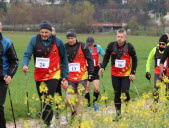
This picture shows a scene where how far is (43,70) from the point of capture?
979 centimetres

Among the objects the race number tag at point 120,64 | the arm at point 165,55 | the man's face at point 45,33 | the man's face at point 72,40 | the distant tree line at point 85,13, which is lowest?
the distant tree line at point 85,13

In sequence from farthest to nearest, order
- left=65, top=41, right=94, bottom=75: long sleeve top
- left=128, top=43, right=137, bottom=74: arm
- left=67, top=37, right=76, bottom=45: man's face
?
left=128, top=43, right=137, bottom=74: arm < left=65, top=41, right=94, bottom=75: long sleeve top < left=67, top=37, right=76, bottom=45: man's face

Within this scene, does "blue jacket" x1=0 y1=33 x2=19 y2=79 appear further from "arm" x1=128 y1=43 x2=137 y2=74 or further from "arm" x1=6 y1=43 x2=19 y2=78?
"arm" x1=128 y1=43 x2=137 y2=74

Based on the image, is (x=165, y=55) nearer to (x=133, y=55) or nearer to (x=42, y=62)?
(x=133, y=55)

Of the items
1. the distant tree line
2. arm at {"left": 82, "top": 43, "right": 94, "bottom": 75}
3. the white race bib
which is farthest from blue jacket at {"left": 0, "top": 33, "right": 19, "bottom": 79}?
the distant tree line

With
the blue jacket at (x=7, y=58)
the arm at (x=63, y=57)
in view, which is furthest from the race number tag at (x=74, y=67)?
the blue jacket at (x=7, y=58)

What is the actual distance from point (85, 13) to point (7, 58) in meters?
113

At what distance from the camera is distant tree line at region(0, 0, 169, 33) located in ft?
385

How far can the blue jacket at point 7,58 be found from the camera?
30.1 feet

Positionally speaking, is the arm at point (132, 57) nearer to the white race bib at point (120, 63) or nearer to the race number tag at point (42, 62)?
the white race bib at point (120, 63)

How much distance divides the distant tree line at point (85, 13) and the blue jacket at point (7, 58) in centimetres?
10208

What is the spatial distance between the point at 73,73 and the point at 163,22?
104635mm

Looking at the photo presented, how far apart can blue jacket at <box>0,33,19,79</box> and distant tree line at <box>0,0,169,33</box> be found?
102082mm

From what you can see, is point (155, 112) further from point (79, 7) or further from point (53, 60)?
point (79, 7)
